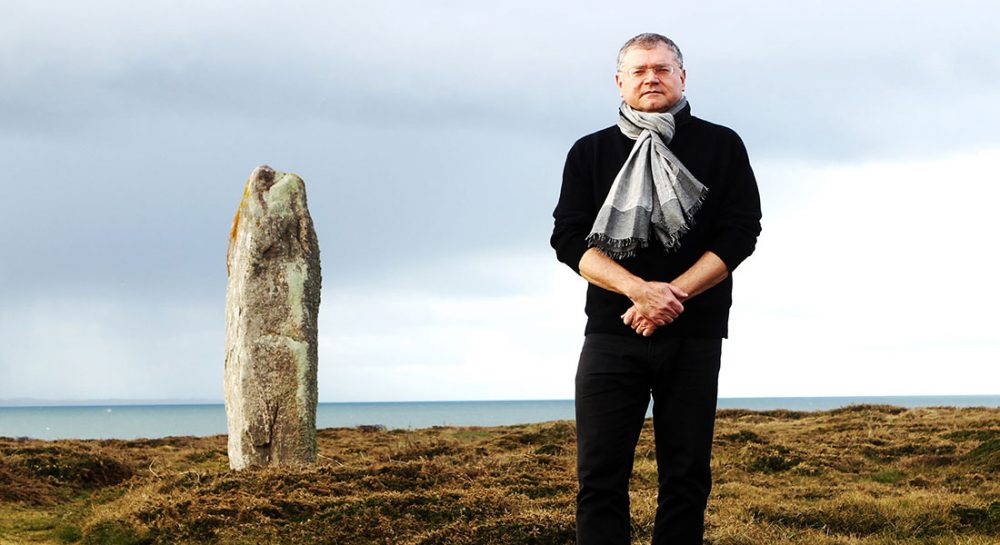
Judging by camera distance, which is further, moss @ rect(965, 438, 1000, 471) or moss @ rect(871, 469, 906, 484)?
moss @ rect(965, 438, 1000, 471)

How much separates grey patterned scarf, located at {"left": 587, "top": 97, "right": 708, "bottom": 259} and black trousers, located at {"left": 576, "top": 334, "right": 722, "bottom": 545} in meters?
0.50

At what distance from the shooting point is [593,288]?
16.9 feet

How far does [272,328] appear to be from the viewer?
13.5 meters

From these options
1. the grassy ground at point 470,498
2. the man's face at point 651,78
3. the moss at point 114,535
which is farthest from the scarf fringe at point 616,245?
the moss at point 114,535

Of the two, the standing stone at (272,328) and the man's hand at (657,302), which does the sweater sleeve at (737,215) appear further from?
the standing stone at (272,328)

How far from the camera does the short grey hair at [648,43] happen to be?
5.14 meters

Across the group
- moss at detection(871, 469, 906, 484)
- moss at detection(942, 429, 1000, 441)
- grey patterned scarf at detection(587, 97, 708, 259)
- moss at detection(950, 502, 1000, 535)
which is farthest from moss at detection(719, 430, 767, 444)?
grey patterned scarf at detection(587, 97, 708, 259)

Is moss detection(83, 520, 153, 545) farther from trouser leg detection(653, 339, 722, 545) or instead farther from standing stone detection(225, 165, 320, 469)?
trouser leg detection(653, 339, 722, 545)

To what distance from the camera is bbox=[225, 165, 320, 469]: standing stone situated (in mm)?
13320

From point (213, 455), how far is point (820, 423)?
14727mm

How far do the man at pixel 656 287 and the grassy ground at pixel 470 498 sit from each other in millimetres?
3917

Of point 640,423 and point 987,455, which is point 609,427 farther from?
point 987,455

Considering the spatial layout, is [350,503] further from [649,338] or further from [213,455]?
[213,455]

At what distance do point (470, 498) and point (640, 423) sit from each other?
5.73 meters
